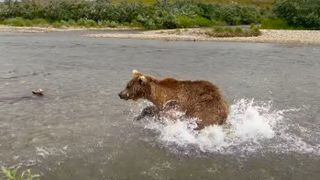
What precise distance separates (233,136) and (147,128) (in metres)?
A: 2.35

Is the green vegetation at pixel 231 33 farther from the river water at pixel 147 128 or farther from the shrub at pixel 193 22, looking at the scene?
the river water at pixel 147 128

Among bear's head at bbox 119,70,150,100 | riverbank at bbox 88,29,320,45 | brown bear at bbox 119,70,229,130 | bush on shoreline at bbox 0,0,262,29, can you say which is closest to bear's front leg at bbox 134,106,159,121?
brown bear at bbox 119,70,229,130

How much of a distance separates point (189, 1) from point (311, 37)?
37873 millimetres

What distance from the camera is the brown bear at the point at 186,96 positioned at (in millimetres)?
12281

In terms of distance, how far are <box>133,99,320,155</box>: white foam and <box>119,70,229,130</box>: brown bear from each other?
0.81 feet

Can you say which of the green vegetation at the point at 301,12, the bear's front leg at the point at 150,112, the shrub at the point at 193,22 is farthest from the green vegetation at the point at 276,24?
the bear's front leg at the point at 150,112

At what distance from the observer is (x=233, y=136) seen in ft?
42.0

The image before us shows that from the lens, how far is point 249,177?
10.2m

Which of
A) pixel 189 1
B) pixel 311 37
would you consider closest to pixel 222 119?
pixel 311 37

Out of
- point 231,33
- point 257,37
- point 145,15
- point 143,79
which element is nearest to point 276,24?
point 231,33

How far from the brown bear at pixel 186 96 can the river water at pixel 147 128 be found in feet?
1.17

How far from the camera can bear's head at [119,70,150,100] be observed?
1288 cm

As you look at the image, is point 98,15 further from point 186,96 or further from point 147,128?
point 186,96

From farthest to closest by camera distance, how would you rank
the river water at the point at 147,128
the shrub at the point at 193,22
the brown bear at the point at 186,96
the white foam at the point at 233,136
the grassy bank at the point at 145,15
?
1. the shrub at the point at 193,22
2. the grassy bank at the point at 145,15
3. the brown bear at the point at 186,96
4. the white foam at the point at 233,136
5. the river water at the point at 147,128
